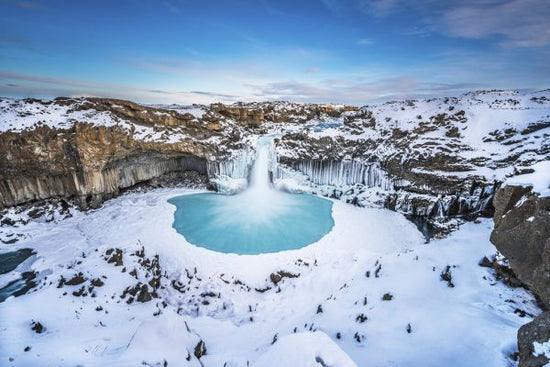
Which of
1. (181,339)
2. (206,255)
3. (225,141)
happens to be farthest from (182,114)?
(181,339)

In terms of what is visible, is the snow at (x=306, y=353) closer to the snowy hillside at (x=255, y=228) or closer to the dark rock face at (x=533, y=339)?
the snowy hillside at (x=255, y=228)

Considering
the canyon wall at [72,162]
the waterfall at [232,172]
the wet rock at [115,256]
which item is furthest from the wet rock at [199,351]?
the canyon wall at [72,162]

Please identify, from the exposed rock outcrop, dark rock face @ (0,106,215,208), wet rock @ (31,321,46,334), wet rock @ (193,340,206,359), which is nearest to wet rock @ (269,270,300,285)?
wet rock @ (193,340,206,359)

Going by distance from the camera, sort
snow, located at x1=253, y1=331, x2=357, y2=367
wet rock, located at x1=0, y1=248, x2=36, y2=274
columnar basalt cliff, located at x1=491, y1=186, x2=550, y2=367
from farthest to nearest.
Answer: wet rock, located at x1=0, y1=248, x2=36, y2=274
snow, located at x1=253, y1=331, x2=357, y2=367
columnar basalt cliff, located at x1=491, y1=186, x2=550, y2=367

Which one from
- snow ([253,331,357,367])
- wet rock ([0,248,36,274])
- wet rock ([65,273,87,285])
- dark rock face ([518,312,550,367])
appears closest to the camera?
dark rock face ([518,312,550,367])

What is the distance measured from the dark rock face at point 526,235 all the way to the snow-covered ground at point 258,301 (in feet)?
5.10

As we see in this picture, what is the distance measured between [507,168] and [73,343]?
23984 mm

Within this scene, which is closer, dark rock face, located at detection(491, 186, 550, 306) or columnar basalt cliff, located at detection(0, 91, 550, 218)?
dark rock face, located at detection(491, 186, 550, 306)

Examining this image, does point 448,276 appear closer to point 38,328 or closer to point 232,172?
point 38,328

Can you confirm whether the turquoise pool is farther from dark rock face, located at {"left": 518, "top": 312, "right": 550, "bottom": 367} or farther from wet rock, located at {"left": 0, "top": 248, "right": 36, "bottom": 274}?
dark rock face, located at {"left": 518, "top": 312, "right": 550, "bottom": 367}

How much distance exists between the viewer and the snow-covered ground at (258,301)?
6.05m

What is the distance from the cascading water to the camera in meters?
16.1

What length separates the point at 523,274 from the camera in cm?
520

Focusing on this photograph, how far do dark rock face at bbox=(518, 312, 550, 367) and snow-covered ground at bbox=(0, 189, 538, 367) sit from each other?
1.88 m
